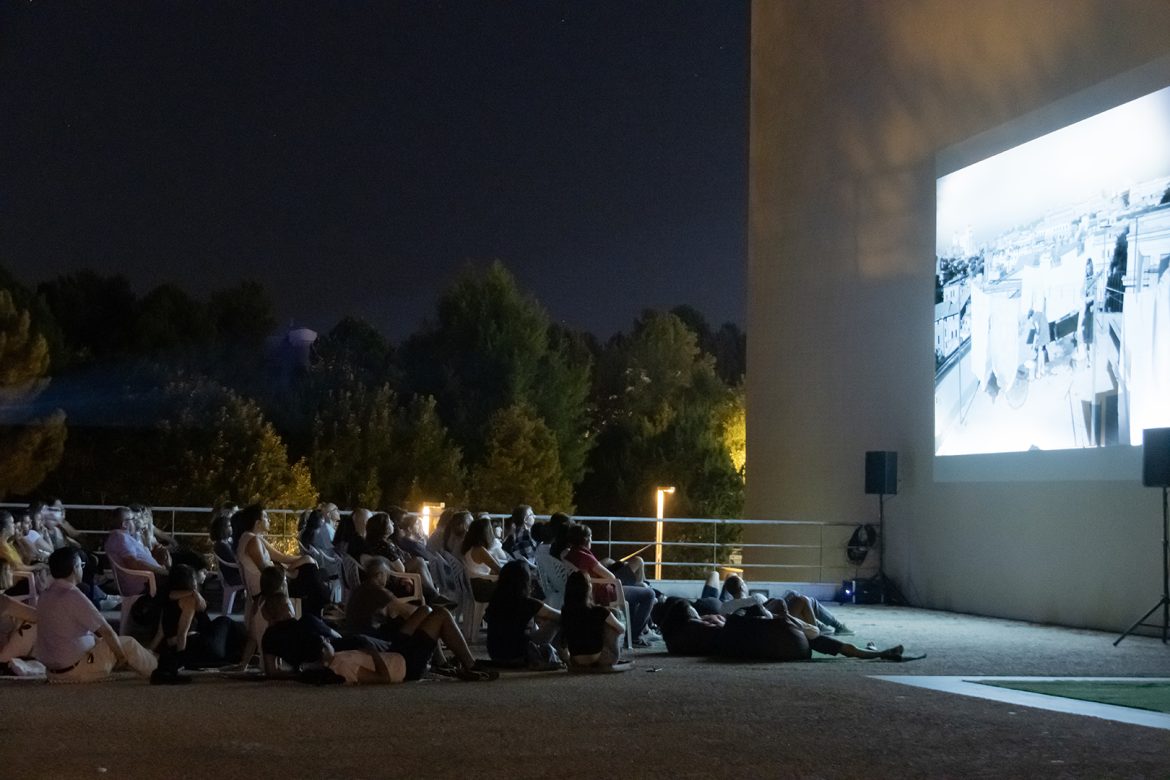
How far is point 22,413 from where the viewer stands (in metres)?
29.7

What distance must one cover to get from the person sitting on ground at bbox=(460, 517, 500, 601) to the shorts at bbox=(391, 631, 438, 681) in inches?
81.0

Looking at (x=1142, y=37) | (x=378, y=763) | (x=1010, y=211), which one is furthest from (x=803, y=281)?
(x=378, y=763)

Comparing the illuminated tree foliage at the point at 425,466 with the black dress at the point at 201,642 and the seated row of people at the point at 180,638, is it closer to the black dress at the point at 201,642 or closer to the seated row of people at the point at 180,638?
the black dress at the point at 201,642

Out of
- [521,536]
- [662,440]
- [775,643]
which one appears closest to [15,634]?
[775,643]

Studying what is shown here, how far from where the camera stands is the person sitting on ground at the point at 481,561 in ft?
30.5

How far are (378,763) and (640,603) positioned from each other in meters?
4.97

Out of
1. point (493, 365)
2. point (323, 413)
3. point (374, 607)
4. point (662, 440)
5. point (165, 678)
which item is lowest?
point (165, 678)

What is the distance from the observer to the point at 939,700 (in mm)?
6531

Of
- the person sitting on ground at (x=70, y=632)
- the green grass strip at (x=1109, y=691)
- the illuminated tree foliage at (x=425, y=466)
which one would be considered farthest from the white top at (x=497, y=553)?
the illuminated tree foliage at (x=425, y=466)

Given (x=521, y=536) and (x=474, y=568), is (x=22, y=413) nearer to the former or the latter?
(x=521, y=536)

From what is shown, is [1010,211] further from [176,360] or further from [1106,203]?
[176,360]

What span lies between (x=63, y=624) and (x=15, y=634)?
58 centimetres

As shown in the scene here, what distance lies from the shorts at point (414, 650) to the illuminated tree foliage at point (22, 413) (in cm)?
2412

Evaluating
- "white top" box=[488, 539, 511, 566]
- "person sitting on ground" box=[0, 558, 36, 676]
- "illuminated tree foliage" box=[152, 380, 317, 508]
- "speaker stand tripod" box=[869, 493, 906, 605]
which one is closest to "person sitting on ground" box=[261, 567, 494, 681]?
"person sitting on ground" box=[0, 558, 36, 676]
